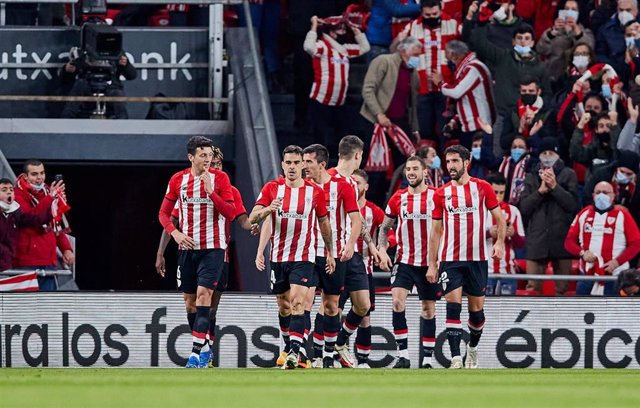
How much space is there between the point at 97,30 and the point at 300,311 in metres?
6.76

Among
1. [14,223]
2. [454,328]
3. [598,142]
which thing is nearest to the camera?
[454,328]

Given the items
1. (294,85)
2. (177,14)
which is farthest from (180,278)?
(177,14)

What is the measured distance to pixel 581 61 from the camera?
20.9 m

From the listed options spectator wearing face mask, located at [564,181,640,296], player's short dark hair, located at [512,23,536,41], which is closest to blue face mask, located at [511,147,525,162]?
spectator wearing face mask, located at [564,181,640,296]

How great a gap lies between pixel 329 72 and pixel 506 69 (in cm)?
226

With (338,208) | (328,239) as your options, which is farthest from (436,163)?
(328,239)

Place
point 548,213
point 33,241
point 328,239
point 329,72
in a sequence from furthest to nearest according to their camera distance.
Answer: point 329,72, point 548,213, point 33,241, point 328,239

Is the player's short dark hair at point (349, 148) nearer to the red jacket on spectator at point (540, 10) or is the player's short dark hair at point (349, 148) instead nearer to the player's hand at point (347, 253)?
the player's hand at point (347, 253)

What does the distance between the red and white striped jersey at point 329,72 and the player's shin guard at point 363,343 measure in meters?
4.88

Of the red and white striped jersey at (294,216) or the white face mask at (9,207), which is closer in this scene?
the red and white striped jersey at (294,216)

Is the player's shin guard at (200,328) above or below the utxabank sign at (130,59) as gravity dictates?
below

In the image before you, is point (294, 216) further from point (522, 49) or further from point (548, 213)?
point (522, 49)

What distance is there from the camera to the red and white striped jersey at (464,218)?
17125mm

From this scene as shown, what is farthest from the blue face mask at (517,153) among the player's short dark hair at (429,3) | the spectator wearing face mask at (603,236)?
the player's short dark hair at (429,3)
